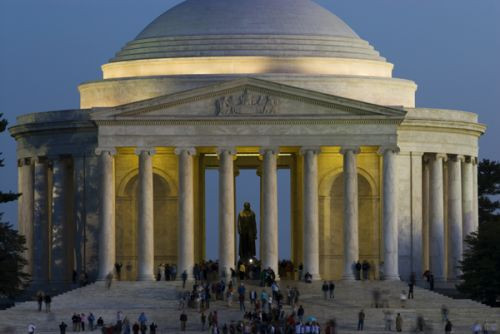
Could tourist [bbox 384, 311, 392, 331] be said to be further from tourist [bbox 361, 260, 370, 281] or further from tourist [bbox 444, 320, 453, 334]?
tourist [bbox 361, 260, 370, 281]

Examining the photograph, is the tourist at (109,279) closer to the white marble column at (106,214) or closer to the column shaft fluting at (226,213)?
the white marble column at (106,214)

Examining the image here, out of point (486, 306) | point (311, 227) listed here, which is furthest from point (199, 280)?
point (486, 306)

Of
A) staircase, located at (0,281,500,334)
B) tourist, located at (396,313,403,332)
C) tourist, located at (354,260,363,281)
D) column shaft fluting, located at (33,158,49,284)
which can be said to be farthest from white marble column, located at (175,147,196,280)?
tourist, located at (396,313,403,332)

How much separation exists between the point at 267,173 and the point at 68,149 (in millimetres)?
18980

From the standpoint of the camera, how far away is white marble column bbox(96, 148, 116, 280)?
182750mm

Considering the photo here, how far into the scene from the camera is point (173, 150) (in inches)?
7362

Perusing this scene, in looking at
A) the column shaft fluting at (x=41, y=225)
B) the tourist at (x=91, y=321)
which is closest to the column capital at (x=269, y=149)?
the column shaft fluting at (x=41, y=225)

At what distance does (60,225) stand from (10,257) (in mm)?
13246

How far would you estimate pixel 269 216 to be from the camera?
181875mm

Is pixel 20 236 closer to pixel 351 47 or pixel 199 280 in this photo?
pixel 199 280

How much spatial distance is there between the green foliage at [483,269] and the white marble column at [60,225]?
3327 cm

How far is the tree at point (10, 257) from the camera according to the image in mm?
176125

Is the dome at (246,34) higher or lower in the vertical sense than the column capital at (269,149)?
higher

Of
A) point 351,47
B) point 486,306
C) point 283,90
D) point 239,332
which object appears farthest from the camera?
point 351,47
